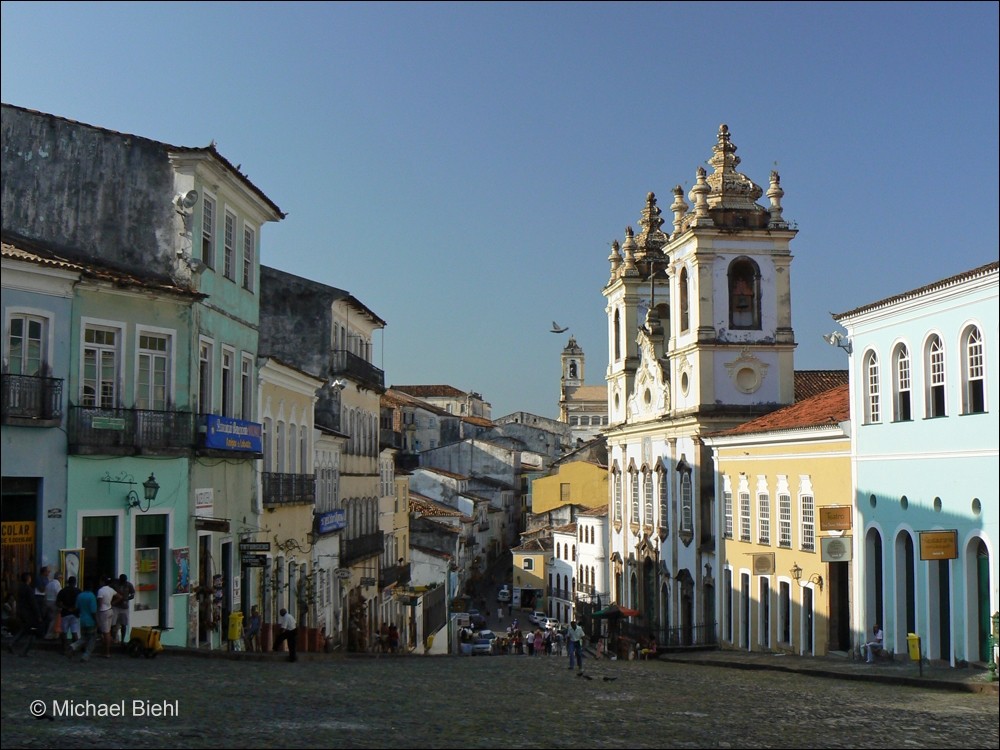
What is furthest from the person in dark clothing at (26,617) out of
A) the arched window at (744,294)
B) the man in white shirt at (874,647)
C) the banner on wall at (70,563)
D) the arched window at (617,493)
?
the arched window at (617,493)

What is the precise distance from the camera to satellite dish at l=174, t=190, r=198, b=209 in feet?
85.4

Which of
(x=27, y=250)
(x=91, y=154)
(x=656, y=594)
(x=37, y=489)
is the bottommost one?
(x=656, y=594)

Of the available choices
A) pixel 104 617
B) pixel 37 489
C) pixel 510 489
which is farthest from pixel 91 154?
pixel 510 489

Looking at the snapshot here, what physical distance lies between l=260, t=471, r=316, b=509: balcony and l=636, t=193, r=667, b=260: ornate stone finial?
30.7m

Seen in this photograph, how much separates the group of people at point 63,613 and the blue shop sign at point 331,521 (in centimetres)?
1527

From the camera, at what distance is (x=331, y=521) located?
3819 centimetres

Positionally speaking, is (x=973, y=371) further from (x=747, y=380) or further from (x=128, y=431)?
(x=747, y=380)

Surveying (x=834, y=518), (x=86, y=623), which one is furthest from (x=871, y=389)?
(x=86, y=623)

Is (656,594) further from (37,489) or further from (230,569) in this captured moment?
(37,489)

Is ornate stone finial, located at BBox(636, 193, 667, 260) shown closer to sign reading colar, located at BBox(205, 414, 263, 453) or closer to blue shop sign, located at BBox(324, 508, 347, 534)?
blue shop sign, located at BBox(324, 508, 347, 534)

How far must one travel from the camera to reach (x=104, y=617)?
2033 cm

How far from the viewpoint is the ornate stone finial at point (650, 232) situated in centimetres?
6350

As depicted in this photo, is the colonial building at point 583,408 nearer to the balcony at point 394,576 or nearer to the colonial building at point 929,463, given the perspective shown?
the balcony at point 394,576

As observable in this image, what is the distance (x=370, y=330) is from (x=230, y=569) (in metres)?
23.3
